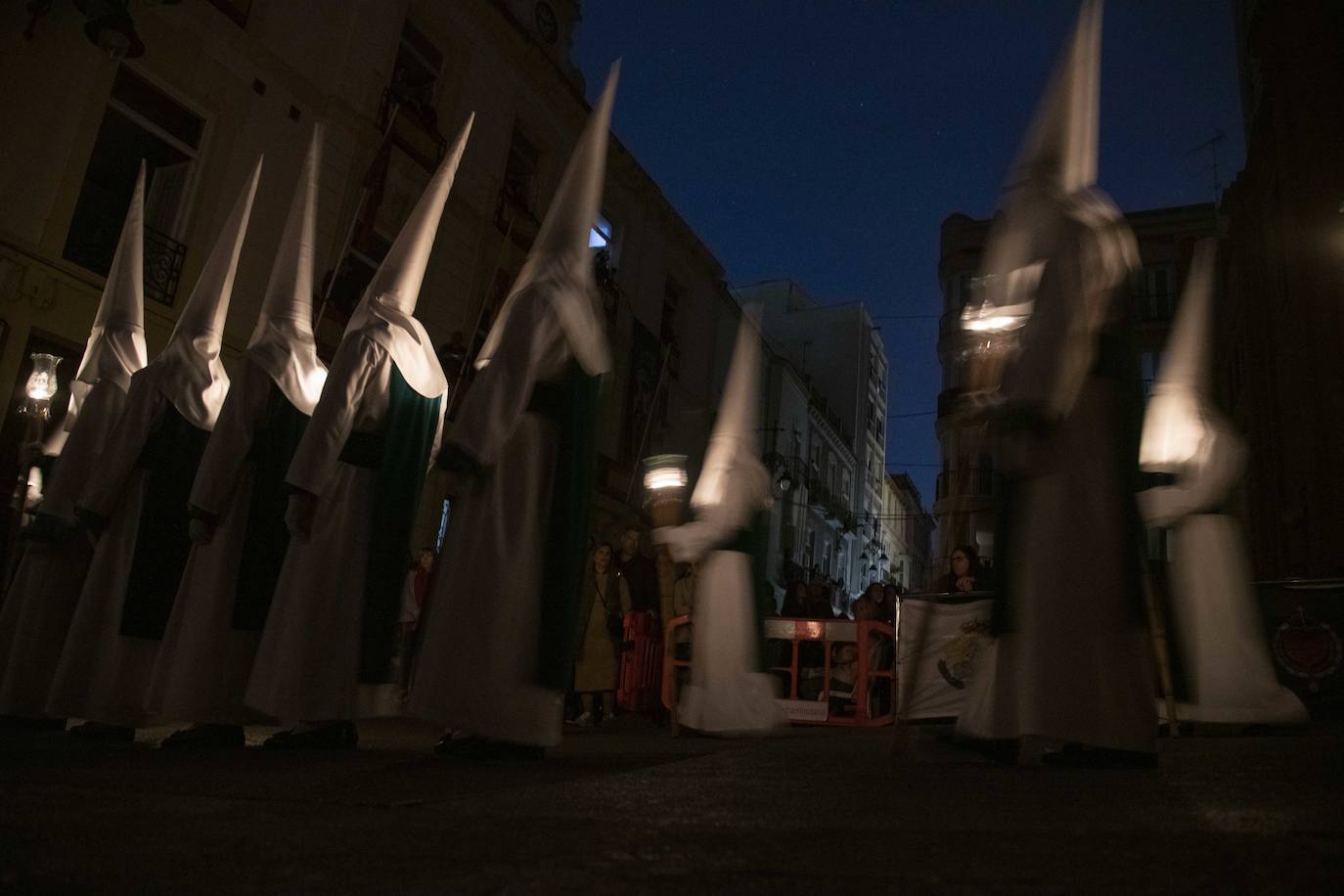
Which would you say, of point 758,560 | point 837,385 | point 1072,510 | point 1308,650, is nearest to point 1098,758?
point 1072,510

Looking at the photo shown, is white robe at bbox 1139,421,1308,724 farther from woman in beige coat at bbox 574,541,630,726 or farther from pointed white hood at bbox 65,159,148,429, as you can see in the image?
pointed white hood at bbox 65,159,148,429

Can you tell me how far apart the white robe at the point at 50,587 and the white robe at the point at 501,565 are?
8.04ft

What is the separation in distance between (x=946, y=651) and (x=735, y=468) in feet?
7.86

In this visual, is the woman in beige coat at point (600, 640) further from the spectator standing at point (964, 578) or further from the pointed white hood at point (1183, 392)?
the pointed white hood at point (1183, 392)

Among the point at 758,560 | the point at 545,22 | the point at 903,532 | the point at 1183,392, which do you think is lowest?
the point at 758,560

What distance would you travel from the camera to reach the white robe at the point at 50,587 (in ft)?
15.9

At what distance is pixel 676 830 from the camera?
1.58 meters

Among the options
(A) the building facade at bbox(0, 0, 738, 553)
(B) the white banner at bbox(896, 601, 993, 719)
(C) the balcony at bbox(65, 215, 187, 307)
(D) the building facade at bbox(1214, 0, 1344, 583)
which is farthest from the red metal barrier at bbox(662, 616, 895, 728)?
(C) the balcony at bbox(65, 215, 187, 307)

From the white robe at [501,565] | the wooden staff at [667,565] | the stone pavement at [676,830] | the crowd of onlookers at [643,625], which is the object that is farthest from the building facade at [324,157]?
the crowd of onlookers at [643,625]

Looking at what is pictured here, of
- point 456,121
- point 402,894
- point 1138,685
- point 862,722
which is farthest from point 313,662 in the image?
point 456,121

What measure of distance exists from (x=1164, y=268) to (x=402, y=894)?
33.3 metres

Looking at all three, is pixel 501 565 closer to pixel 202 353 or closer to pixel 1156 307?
pixel 202 353

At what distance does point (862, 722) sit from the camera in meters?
8.21

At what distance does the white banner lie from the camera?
7.27m
